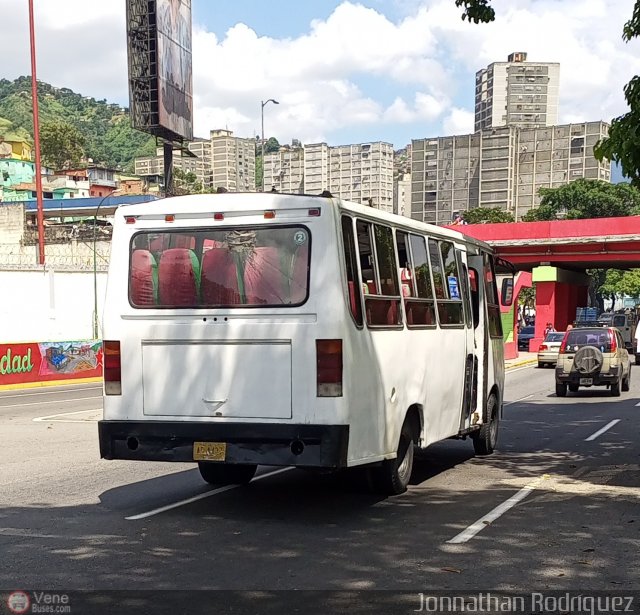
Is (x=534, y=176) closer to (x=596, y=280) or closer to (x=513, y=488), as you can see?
(x=596, y=280)

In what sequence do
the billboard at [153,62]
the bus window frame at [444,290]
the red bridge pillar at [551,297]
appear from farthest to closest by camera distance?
the red bridge pillar at [551,297] → the billboard at [153,62] → the bus window frame at [444,290]

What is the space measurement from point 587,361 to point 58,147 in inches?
4734

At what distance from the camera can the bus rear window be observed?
7.83 meters

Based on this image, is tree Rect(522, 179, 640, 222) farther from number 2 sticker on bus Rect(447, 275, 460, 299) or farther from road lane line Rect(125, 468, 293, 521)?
road lane line Rect(125, 468, 293, 521)

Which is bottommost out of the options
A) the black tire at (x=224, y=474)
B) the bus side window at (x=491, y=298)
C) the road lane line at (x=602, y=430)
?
the road lane line at (x=602, y=430)

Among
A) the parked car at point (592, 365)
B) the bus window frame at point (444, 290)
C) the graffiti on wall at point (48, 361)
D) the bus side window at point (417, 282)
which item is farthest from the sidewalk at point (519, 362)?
the bus side window at point (417, 282)

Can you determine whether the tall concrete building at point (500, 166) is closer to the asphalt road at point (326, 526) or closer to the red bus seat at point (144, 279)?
the asphalt road at point (326, 526)

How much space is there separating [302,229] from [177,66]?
39527 millimetres

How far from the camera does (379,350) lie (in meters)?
8.26

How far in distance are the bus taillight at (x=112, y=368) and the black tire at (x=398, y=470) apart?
271cm

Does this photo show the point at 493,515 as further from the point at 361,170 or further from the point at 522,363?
the point at 361,170

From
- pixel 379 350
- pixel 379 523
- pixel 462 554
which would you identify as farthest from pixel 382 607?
pixel 379 350

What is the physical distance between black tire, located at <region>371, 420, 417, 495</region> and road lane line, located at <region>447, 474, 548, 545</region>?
40.8 inches

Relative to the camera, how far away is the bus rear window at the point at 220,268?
783cm
